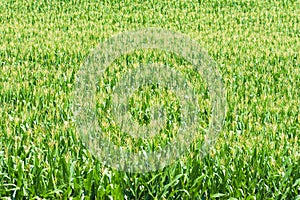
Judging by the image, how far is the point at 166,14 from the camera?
19.1 metres

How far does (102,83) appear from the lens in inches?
337

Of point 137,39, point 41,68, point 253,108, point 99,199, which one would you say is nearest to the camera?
point 99,199

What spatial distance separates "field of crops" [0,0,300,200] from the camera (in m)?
4.65

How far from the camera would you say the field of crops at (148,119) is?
15.3 feet

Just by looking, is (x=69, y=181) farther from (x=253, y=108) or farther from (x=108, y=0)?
(x=108, y=0)

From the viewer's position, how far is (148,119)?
6.98 m

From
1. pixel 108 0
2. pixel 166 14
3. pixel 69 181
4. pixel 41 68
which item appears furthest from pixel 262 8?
pixel 69 181

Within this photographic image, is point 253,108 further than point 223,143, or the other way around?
point 253,108

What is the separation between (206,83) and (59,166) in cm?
408

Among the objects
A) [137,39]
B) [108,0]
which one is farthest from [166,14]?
[137,39]

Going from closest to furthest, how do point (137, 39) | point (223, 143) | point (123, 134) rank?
point (223, 143), point (123, 134), point (137, 39)

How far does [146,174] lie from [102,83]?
3.93 m

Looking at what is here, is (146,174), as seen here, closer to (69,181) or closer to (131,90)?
(69,181)

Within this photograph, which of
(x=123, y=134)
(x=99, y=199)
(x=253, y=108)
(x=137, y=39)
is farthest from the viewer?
(x=137, y=39)
